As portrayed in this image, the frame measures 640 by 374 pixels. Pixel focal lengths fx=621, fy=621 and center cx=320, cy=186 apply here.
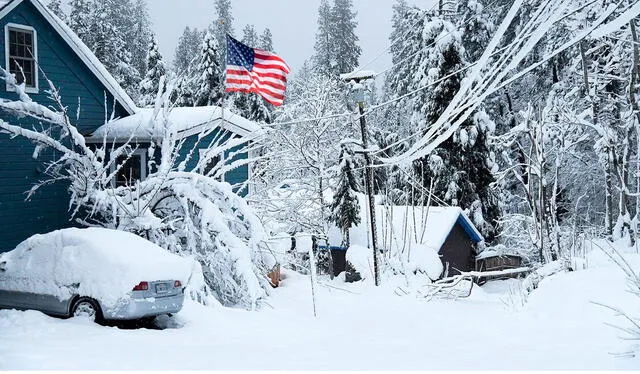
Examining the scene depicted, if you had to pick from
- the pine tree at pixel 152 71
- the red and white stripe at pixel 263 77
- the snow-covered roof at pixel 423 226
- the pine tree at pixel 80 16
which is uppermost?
the pine tree at pixel 152 71

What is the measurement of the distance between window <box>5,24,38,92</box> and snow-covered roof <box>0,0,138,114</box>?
1.77 ft

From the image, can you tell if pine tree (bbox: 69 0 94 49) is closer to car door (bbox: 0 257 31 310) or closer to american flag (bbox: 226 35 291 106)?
american flag (bbox: 226 35 291 106)

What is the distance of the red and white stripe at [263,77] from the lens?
16047 mm

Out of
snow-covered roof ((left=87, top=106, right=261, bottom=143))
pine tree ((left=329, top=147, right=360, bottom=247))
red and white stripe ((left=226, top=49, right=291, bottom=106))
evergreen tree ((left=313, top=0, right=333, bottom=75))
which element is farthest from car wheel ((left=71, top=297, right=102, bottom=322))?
evergreen tree ((left=313, top=0, right=333, bottom=75))

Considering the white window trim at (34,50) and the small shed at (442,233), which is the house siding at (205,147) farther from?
the small shed at (442,233)

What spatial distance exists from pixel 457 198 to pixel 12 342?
2468 cm

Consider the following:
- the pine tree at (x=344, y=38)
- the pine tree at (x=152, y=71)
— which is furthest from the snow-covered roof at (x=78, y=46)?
the pine tree at (x=344, y=38)

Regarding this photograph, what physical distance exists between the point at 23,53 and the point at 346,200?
46.3 ft

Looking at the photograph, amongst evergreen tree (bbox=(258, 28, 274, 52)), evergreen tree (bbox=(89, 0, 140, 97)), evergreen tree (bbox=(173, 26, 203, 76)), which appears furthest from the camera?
evergreen tree (bbox=(258, 28, 274, 52))

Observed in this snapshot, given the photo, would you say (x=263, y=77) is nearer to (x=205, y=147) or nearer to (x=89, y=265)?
(x=205, y=147)

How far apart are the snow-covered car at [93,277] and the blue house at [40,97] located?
491 cm

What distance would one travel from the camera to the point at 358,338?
892 cm

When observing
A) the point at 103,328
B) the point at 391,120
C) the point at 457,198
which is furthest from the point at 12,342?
the point at 391,120

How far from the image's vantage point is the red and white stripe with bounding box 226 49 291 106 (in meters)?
16.0
